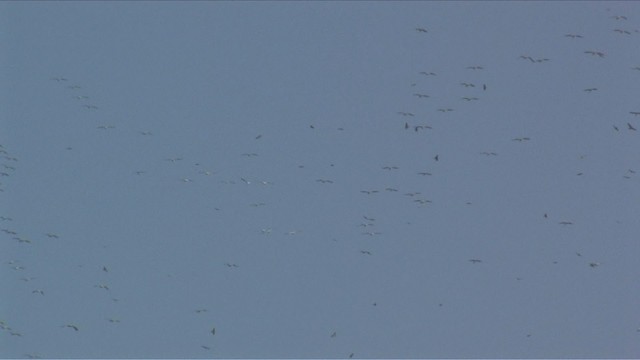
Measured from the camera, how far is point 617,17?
8.38m

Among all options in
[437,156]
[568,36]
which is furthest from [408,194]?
[568,36]

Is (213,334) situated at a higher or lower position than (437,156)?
lower

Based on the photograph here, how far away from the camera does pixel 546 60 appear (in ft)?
28.0

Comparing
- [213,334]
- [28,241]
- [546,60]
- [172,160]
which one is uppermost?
[546,60]

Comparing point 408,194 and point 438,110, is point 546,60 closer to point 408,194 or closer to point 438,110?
point 438,110

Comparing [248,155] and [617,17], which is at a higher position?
[617,17]

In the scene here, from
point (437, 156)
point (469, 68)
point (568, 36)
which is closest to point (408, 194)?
point (437, 156)

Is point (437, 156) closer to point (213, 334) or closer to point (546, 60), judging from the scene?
Result: point (546, 60)

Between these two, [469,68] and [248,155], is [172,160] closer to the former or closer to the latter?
[248,155]

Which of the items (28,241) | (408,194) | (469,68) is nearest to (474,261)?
(408,194)

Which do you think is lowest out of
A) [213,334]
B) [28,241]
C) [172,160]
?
[213,334]

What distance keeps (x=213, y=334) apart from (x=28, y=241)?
151 centimetres

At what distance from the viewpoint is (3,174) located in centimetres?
853

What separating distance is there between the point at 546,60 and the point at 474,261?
1.56 metres
